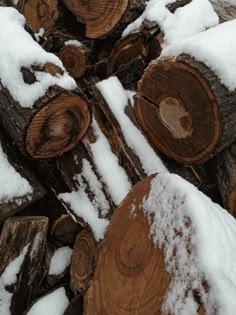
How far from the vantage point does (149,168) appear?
7.68 ft

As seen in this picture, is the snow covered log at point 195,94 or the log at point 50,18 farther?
the log at point 50,18

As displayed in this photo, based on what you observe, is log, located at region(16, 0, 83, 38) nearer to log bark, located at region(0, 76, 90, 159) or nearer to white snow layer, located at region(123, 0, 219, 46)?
white snow layer, located at region(123, 0, 219, 46)

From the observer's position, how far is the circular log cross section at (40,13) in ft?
10.2

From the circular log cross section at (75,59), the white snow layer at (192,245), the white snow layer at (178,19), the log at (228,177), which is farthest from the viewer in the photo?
the circular log cross section at (75,59)

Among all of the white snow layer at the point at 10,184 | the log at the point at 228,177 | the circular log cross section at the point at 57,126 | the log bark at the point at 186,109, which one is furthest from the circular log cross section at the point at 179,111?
the white snow layer at the point at 10,184

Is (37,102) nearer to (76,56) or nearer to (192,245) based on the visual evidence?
(76,56)

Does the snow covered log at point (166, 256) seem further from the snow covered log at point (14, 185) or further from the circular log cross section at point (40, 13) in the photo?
the circular log cross section at point (40, 13)

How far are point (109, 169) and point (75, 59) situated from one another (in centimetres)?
105

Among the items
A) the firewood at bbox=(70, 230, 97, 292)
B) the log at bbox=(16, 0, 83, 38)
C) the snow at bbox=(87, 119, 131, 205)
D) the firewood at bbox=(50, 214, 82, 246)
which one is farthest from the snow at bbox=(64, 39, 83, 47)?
the firewood at bbox=(70, 230, 97, 292)

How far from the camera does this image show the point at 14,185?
229 centimetres

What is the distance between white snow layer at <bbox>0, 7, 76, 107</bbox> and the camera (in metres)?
2.17

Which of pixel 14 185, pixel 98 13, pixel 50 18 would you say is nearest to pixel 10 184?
pixel 14 185

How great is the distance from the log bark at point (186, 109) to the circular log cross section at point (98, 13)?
0.83 m

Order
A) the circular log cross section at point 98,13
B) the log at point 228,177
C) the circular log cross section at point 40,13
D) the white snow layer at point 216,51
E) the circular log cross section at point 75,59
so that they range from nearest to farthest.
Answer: the white snow layer at point 216,51 < the log at point 228,177 < the circular log cross section at point 98,13 < the circular log cross section at point 75,59 < the circular log cross section at point 40,13
